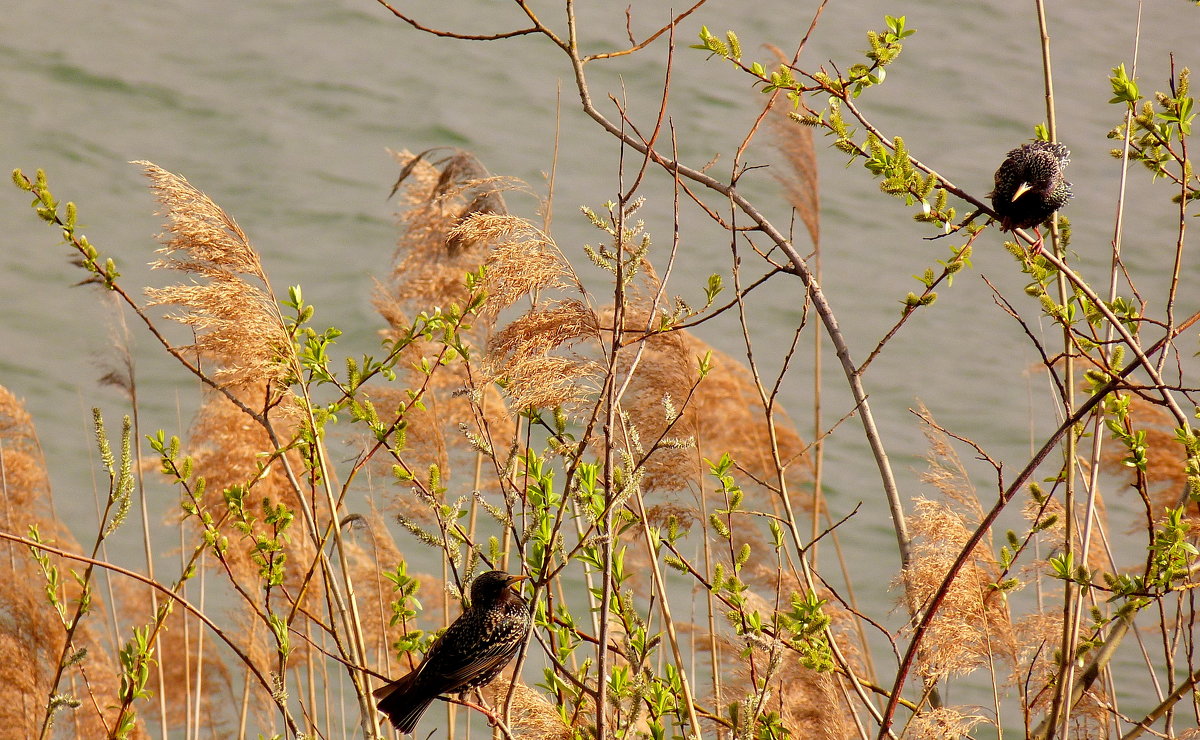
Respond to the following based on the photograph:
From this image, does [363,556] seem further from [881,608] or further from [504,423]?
[881,608]

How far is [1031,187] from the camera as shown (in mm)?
1699

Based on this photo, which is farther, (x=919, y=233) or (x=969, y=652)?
(x=919, y=233)

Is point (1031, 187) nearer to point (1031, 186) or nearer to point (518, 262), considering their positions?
point (1031, 186)

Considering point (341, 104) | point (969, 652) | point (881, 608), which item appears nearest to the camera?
point (969, 652)

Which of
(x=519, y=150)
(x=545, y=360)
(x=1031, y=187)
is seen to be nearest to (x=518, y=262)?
(x=545, y=360)

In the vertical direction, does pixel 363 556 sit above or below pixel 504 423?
below

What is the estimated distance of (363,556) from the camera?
3.93 metres

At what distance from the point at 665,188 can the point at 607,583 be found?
7840 mm

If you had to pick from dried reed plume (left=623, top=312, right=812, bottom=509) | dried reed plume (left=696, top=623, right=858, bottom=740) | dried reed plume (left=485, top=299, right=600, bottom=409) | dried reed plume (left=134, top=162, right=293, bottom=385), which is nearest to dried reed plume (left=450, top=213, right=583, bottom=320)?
dried reed plume (left=485, top=299, right=600, bottom=409)

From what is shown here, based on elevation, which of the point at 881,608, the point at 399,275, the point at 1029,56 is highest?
the point at 1029,56

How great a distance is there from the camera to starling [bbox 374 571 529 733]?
1.61 meters

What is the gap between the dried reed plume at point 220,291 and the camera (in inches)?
79.5

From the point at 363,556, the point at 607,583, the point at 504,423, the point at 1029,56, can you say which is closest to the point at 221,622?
the point at 363,556

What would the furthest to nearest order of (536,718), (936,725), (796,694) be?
1. (796,694)
2. (936,725)
3. (536,718)
